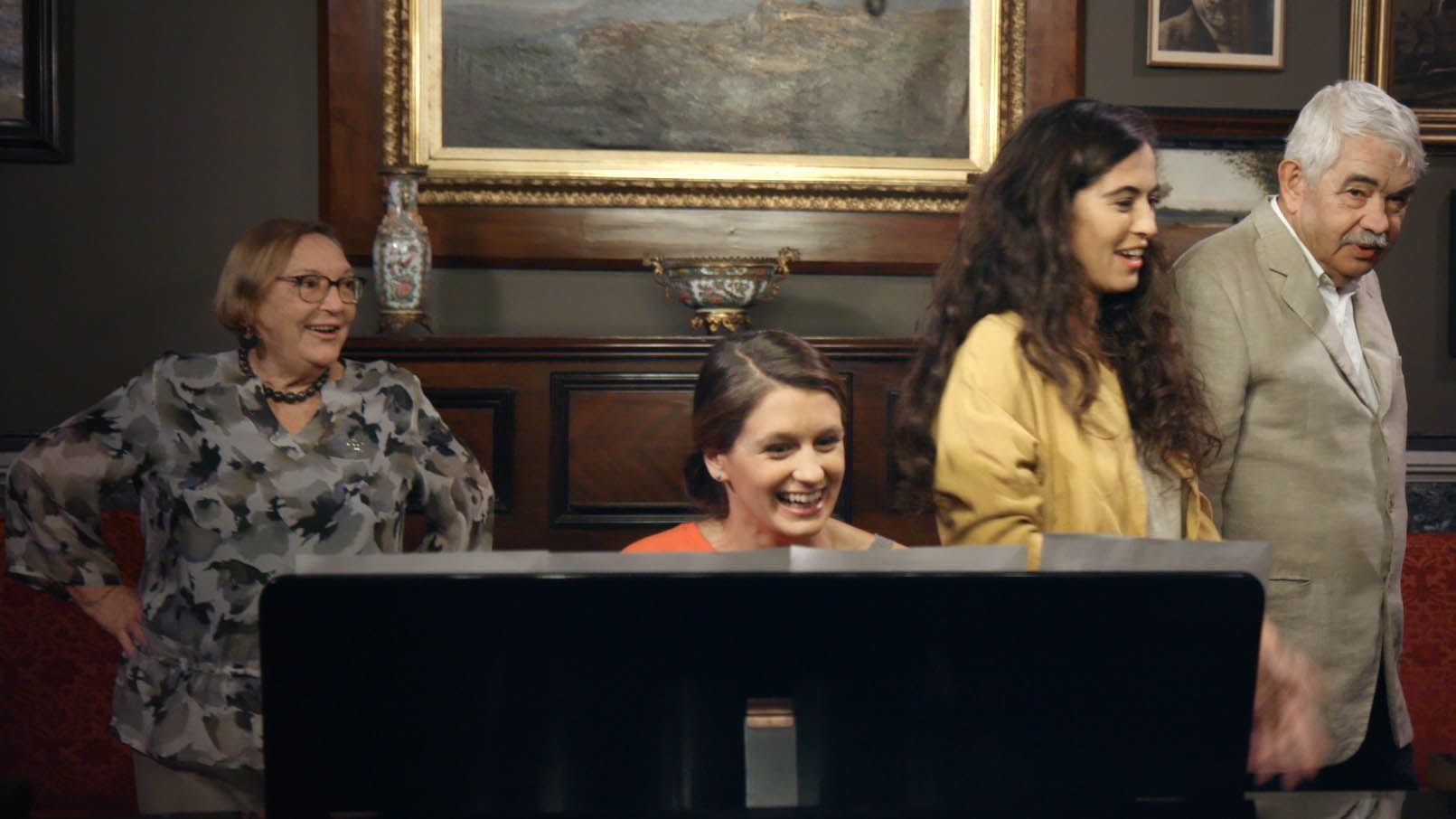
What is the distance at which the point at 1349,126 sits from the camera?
2.25 m

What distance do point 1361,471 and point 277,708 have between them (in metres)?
1.76

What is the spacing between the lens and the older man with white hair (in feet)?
7.17

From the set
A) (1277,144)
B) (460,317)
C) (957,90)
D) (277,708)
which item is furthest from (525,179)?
(277,708)

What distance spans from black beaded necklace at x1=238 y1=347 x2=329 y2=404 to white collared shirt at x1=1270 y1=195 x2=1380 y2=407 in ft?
5.62

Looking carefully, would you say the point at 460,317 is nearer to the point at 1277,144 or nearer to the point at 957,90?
the point at 957,90

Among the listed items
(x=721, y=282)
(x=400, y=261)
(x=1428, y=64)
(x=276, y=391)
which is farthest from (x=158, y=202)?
(x=1428, y=64)

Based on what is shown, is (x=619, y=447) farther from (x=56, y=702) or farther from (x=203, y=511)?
(x=56, y=702)

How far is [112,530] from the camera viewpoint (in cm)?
316

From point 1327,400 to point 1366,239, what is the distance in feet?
0.97

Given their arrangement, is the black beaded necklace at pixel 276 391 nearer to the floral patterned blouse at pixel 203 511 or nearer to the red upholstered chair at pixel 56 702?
the floral patterned blouse at pixel 203 511

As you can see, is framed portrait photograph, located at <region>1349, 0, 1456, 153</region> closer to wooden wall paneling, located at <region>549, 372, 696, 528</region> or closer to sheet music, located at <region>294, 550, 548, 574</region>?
wooden wall paneling, located at <region>549, 372, 696, 528</region>

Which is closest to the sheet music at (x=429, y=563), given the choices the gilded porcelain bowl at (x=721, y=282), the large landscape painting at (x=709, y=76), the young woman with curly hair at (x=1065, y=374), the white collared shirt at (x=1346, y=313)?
the young woman with curly hair at (x=1065, y=374)

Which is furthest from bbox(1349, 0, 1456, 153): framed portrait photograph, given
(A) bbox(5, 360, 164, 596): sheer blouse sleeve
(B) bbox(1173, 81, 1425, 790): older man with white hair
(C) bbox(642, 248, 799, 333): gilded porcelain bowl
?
(A) bbox(5, 360, 164, 596): sheer blouse sleeve

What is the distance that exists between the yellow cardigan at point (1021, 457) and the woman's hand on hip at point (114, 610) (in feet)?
4.68
